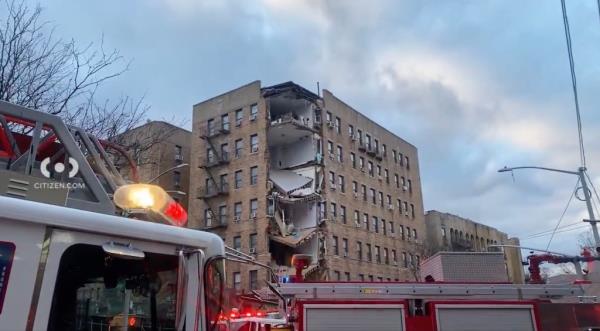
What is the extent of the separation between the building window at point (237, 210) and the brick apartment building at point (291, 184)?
83 mm

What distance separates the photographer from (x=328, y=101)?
4428 centimetres

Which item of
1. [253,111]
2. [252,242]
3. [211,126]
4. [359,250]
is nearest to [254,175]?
[252,242]

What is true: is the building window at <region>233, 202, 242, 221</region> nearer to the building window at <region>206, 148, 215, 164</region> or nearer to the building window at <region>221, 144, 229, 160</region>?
the building window at <region>221, 144, 229, 160</region>

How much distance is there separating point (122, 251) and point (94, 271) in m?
0.21

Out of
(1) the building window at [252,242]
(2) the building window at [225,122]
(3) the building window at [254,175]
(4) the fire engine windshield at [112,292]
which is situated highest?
(2) the building window at [225,122]

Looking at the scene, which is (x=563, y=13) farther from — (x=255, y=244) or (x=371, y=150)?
(x=371, y=150)

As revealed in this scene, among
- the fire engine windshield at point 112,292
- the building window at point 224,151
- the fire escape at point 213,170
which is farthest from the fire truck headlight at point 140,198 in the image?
the building window at point 224,151

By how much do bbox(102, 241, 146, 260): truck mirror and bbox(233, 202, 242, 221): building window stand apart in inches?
1463

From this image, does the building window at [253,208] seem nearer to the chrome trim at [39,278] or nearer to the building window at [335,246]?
the building window at [335,246]

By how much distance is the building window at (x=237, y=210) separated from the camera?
39.8 metres

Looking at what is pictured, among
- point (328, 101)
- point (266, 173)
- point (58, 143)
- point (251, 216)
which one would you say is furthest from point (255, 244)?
point (58, 143)

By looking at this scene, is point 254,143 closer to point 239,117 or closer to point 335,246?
point 239,117

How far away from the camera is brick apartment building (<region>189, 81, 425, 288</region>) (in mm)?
38906

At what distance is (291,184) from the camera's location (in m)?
40.4
